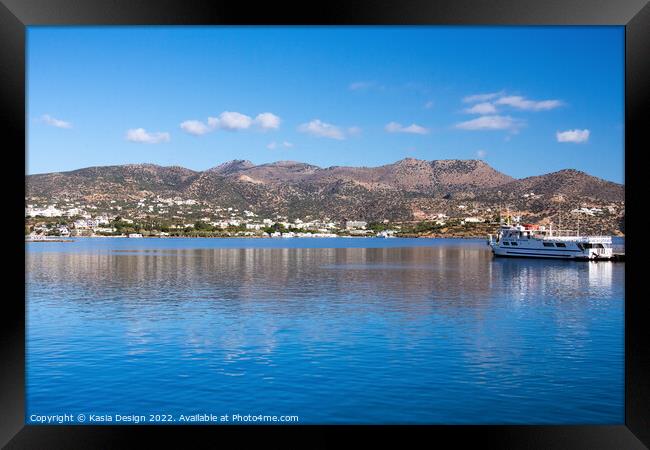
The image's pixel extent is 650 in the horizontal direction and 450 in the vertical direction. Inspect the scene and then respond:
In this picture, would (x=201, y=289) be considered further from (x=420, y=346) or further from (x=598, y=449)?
(x=598, y=449)

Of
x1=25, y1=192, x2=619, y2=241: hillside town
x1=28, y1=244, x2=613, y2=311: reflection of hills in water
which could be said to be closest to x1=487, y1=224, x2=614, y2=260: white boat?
x1=28, y1=244, x2=613, y2=311: reflection of hills in water

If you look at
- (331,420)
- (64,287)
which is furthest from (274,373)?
(64,287)

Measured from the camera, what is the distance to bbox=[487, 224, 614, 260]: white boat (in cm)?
3622

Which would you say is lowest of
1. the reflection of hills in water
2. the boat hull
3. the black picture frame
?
the reflection of hills in water

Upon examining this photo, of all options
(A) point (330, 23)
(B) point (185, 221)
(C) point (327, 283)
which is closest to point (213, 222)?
(B) point (185, 221)

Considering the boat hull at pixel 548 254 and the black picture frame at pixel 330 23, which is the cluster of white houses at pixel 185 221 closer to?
the boat hull at pixel 548 254

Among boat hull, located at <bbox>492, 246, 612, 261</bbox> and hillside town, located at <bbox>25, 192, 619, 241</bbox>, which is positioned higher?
hillside town, located at <bbox>25, 192, 619, 241</bbox>

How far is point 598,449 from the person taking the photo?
3.90 metres

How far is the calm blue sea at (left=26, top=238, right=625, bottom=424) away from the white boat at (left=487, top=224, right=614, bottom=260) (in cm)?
1918

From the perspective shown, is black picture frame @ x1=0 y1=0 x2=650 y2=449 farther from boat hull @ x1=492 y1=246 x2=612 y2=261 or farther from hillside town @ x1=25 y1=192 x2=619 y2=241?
hillside town @ x1=25 y1=192 x2=619 y2=241

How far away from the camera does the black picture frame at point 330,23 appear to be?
3.93 metres

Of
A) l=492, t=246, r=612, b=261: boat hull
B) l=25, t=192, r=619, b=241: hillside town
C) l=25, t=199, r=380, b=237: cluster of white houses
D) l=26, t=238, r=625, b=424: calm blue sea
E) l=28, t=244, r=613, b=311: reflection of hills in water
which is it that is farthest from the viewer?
l=25, t=199, r=380, b=237: cluster of white houses

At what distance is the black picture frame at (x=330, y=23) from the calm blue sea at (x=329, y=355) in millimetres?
603
